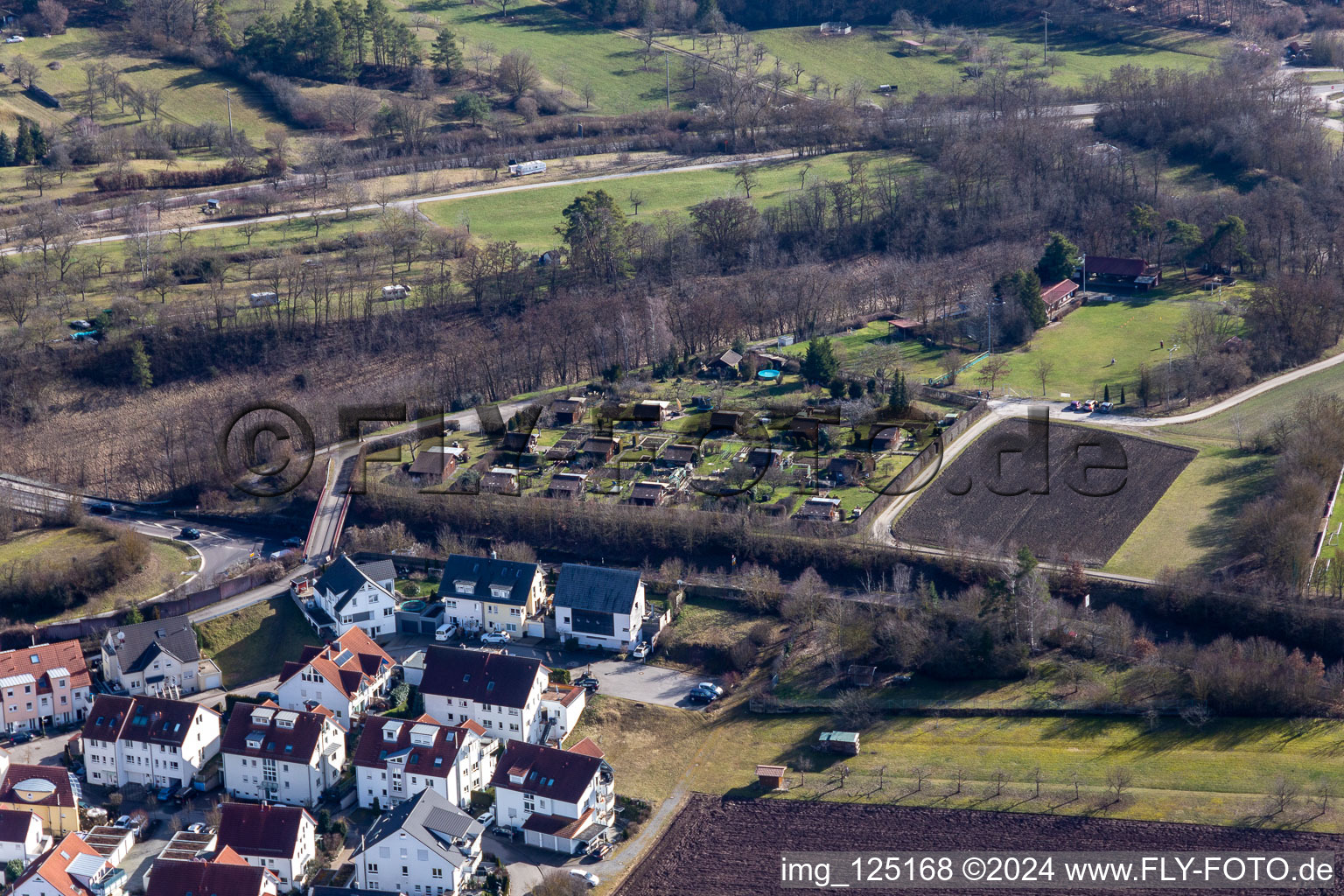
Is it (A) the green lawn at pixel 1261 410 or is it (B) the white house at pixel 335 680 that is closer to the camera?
(B) the white house at pixel 335 680

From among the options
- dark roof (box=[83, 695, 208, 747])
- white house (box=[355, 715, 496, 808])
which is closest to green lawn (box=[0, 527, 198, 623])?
dark roof (box=[83, 695, 208, 747])

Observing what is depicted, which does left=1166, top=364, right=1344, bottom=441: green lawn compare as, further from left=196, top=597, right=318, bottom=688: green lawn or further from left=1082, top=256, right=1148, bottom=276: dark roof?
left=196, top=597, right=318, bottom=688: green lawn

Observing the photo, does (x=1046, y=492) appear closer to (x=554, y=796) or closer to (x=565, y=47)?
(x=554, y=796)

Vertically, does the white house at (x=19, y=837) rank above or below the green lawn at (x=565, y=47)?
below

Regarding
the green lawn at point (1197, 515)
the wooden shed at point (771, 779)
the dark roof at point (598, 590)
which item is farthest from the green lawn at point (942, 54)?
the wooden shed at point (771, 779)

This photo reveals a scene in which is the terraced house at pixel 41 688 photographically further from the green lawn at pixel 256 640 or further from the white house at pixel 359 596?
the white house at pixel 359 596

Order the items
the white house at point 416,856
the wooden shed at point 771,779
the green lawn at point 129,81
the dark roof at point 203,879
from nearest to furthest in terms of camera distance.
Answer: the dark roof at point 203,879, the white house at point 416,856, the wooden shed at point 771,779, the green lawn at point 129,81
